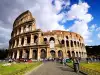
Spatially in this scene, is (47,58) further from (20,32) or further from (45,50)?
(20,32)

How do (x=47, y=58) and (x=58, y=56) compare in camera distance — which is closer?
(x=47, y=58)

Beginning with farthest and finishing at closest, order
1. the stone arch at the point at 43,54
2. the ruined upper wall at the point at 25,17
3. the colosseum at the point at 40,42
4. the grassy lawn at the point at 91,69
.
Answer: the ruined upper wall at the point at 25,17
the colosseum at the point at 40,42
the stone arch at the point at 43,54
the grassy lawn at the point at 91,69

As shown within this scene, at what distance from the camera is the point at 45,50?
50.5 meters

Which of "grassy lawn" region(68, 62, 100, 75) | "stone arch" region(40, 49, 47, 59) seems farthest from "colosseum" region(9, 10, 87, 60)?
"grassy lawn" region(68, 62, 100, 75)

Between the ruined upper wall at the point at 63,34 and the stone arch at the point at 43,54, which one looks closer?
the stone arch at the point at 43,54

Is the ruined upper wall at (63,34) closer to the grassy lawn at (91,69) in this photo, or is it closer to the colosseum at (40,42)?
the colosseum at (40,42)

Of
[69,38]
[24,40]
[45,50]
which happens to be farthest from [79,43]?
[24,40]

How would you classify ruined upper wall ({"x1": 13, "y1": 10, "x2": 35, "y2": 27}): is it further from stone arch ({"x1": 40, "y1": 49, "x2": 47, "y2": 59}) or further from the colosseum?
stone arch ({"x1": 40, "y1": 49, "x2": 47, "y2": 59})

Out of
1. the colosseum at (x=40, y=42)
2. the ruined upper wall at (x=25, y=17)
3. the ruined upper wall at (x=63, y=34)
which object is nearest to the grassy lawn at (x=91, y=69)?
the colosseum at (x=40, y=42)

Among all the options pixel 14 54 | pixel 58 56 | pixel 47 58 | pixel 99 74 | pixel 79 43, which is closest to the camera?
pixel 99 74

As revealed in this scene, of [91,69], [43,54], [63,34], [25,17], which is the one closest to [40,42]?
[43,54]

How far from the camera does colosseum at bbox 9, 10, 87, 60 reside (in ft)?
167

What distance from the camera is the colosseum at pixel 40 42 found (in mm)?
50750

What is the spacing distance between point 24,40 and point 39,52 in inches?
338
